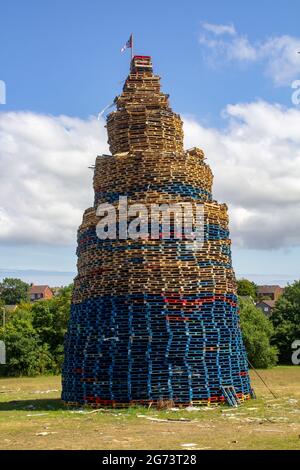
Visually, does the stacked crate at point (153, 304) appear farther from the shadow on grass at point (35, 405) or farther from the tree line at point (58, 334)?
the tree line at point (58, 334)

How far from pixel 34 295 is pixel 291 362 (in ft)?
283

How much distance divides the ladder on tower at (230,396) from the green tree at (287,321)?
29.3 metres

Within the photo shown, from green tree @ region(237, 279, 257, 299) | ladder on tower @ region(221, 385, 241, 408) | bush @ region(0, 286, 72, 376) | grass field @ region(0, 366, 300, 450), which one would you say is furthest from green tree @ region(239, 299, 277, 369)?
green tree @ region(237, 279, 257, 299)

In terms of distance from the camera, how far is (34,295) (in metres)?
126

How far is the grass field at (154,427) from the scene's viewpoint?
1192 centimetres

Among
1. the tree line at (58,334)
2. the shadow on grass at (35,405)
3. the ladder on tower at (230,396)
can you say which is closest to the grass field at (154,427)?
the shadow on grass at (35,405)

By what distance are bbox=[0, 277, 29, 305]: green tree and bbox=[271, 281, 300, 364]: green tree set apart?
2725 inches

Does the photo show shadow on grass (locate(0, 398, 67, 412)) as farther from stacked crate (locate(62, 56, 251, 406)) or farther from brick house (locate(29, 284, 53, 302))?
→ brick house (locate(29, 284, 53, 302))

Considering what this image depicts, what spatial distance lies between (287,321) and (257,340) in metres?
8.89

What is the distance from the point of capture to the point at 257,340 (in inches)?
1587

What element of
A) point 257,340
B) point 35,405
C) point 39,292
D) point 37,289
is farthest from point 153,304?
point 37,289
